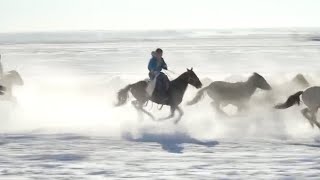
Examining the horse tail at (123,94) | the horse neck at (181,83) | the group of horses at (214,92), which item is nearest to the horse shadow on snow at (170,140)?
the group of horses at (214,92)

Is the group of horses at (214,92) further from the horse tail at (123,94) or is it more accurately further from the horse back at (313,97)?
the horse back at (313,97)

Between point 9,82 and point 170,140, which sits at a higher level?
point 9,82

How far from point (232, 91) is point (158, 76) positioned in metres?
3.16

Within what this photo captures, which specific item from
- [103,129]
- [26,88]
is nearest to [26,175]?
[103,129]

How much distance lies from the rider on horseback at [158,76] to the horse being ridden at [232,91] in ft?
6.54

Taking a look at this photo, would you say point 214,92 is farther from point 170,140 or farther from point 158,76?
point 170,140

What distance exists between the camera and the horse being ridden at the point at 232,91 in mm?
18641

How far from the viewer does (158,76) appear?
1661cm

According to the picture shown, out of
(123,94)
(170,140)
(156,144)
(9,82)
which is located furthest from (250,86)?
(9,82)

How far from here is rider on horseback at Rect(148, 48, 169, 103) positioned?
54.1ft

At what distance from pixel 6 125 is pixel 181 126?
17.2 ft

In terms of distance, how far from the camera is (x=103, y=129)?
54.0 ft

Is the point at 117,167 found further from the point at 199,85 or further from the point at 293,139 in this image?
the point at 199,85

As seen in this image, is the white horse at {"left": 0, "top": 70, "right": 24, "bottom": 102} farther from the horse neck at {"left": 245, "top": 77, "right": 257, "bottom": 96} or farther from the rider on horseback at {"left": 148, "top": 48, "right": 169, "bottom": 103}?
the horse neck at {"left": 245, "top": 77, "right": 257, "bottom": 96}
